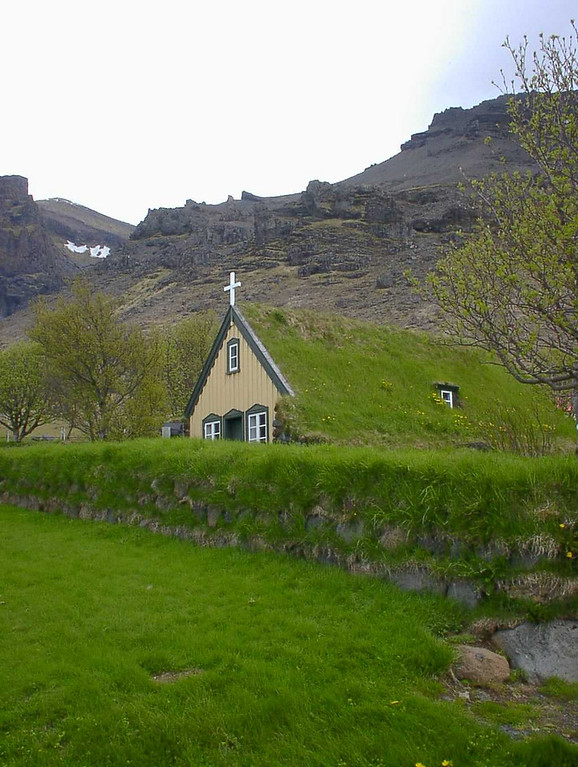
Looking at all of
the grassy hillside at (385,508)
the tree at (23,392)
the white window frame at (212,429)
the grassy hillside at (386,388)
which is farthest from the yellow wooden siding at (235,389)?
the tree at (23,392)

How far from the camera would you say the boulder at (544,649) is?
7.04 meters

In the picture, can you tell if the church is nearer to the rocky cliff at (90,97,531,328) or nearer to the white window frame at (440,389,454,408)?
the white window frame at (440,389,454,408)

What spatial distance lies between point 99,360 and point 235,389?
940 centimetres

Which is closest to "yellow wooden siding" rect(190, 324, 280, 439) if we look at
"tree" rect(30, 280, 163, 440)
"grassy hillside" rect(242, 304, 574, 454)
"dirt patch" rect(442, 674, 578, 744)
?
"grassy hillside" rect(242, 304, 574, 454)

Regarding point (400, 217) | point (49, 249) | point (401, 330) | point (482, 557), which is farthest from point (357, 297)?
point (49, 249)

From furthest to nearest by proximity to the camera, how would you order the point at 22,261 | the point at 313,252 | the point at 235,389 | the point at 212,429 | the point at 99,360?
1. the point at 22,261
2. the point at 313,252
3. the point at 99,360
4. the point at 212,429
5. the point at 235,389

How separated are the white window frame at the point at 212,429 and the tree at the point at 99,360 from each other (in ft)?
20.0

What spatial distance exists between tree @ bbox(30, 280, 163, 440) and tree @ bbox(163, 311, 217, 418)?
32.3 ft

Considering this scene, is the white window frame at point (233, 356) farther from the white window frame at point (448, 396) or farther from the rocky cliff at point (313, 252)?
the rocky cliff at point (313, 252)

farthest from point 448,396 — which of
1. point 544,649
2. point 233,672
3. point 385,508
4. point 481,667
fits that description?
point 233,672

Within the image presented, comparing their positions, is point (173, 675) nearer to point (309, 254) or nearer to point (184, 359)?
point (184, 359)

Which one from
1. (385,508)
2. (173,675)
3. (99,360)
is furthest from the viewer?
(99,360)

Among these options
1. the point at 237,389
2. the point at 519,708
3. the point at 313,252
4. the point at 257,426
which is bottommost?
the point at 519,708

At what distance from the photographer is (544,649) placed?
7250 millimetres
